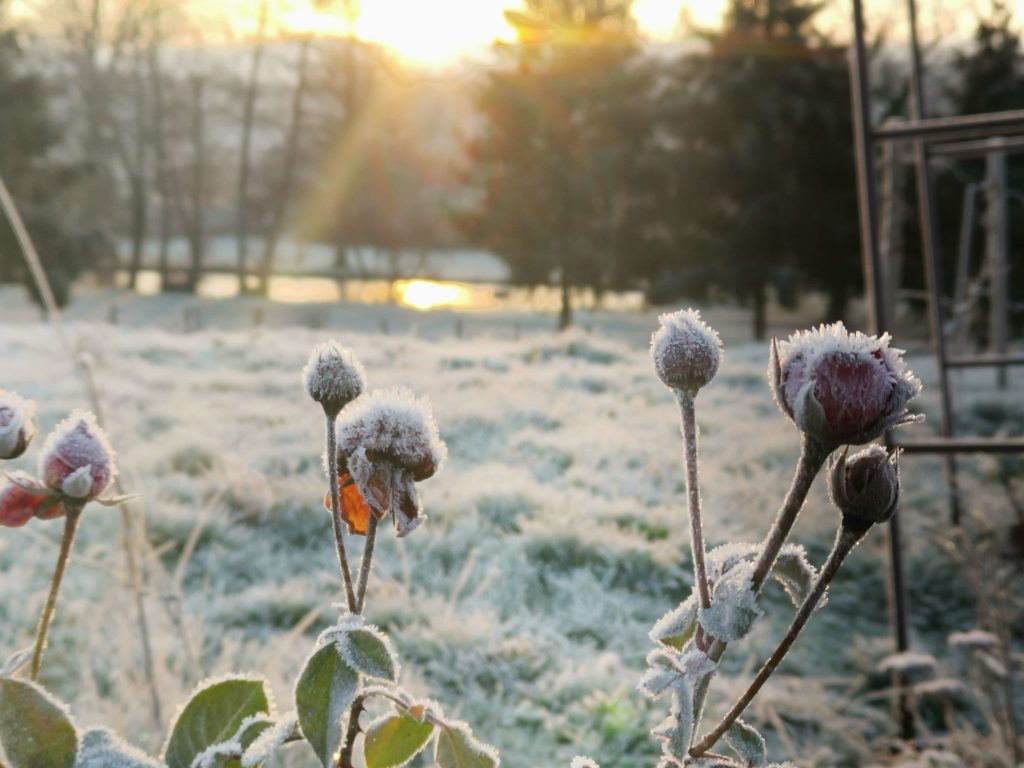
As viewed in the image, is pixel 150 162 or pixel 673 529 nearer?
pixel 673 529

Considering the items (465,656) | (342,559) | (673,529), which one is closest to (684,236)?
(673,529)

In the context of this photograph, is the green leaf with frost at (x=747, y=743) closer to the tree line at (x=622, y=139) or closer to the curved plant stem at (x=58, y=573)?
the curved plant stem at (x=58, y=573)

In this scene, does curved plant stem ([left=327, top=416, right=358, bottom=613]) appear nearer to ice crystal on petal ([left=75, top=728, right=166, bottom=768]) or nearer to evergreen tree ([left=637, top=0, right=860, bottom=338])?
ice crystal on petal ([left=75, top=728, right=166, bottom=768])

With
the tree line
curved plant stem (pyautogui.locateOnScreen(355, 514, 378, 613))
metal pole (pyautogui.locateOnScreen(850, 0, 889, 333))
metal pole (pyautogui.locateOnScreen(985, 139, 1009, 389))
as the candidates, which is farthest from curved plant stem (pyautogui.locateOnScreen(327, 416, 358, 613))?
the tree line

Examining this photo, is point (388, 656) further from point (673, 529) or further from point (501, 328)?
point (501, 328)

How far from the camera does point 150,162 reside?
17891 millimetres

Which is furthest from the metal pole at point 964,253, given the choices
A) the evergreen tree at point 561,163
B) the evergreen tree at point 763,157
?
the evergreen tree at point 561,163

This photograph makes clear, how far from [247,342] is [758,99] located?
23.9 feet

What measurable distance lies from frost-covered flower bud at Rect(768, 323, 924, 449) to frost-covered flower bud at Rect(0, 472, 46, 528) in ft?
0.82

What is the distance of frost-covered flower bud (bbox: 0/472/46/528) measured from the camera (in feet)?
1.04

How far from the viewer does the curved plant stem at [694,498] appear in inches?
10.6

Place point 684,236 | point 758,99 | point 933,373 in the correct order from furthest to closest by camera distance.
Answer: point 684,236
point 758,99
point 933,373

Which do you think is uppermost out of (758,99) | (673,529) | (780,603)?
(758,99)

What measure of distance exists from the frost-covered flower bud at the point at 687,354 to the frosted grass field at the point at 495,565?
60 cm
